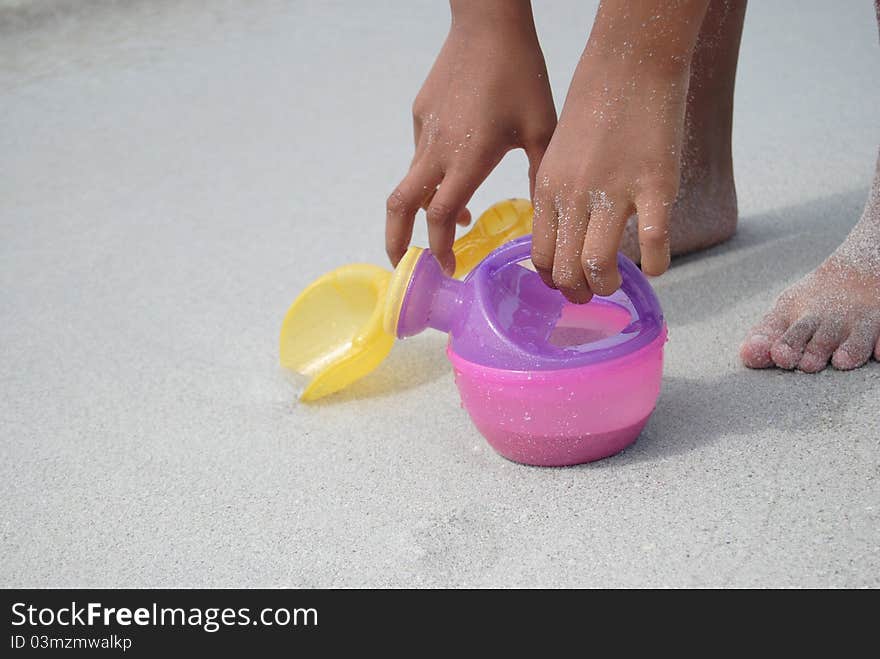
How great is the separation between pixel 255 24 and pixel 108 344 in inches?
75.5

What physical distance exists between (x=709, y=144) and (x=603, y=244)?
0.62 meters

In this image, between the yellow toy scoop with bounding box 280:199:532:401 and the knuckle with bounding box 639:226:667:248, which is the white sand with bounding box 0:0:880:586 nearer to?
the yellow toy scoop with bounding box 280:199:532:401

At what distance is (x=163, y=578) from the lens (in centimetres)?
94

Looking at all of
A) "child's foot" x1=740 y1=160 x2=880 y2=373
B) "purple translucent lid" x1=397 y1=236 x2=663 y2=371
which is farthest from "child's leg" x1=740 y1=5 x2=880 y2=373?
"purple translucent lid" x1=397 y1=236 x2=663 y2=371

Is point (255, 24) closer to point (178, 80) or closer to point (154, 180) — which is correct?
point (178, 80)

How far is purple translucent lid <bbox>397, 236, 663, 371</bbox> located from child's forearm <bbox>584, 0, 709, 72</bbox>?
0.66 ft

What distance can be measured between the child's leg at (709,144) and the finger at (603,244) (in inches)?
19.6

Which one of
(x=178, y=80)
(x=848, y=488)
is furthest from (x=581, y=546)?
(x=178, y=80)

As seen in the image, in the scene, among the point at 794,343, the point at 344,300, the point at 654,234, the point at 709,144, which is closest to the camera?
the point at 654,234

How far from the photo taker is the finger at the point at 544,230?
0.94 m

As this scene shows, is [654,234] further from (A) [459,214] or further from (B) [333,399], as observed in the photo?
(B) [333,399]

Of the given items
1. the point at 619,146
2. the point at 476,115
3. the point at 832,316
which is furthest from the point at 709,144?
the point at 619,146

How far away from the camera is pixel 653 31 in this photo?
36.0 inches

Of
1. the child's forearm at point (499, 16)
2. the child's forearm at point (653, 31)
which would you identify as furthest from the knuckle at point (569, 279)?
A: the child's forearm at point (499, 16)
